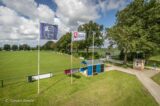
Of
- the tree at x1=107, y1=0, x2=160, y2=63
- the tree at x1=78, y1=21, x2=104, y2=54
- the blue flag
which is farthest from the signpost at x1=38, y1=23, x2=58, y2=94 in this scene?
the tree at x1=78, y1=21, x2=104, y2=54

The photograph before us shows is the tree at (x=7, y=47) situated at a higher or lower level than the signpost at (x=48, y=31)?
higher

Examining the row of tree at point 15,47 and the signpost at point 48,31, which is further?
the row of tree at point 15,47

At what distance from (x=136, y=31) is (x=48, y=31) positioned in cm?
1779

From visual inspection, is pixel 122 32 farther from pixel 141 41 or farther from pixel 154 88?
pixel 154 88

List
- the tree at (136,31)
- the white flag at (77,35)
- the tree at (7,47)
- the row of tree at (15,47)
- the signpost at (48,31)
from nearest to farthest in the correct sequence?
the signpost at (48,31) < the white flag at (77,35) < the tree at (136,31) < the tree at (7,47) < the row of tree at (15,47)

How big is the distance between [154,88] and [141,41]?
10.6m

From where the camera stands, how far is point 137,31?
74.3 ft

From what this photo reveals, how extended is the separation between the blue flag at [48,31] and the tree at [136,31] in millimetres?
15485

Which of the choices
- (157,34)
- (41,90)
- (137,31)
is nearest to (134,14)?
(137,31)

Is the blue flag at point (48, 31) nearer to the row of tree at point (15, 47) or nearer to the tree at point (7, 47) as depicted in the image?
the row of tree at point (15, 47)

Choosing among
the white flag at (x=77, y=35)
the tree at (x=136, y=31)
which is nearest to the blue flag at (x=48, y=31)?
the white flag at (x=77, y=35)

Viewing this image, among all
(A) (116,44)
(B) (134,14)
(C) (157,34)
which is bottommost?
(A) (116,44)

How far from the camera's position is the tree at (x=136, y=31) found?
883 inches

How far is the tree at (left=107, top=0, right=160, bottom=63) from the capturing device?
2242cm
